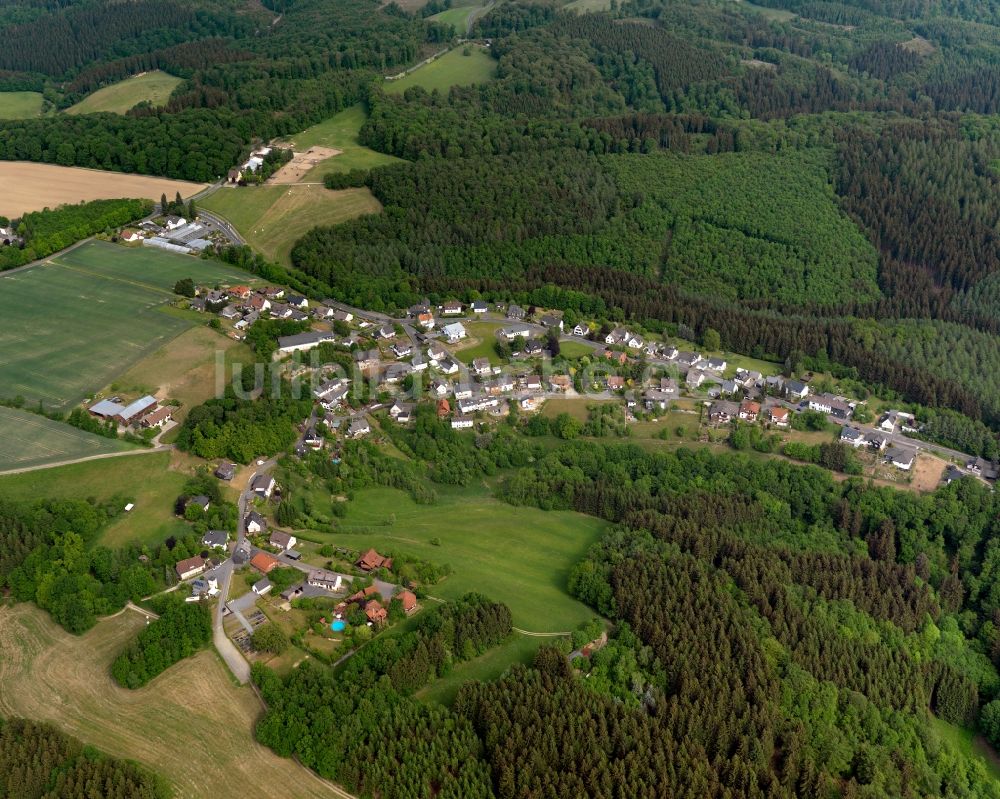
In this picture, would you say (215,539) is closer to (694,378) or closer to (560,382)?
(560,382)

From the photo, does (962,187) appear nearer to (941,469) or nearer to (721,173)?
(721,173)

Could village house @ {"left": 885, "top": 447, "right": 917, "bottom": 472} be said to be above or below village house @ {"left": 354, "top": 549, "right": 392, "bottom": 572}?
above

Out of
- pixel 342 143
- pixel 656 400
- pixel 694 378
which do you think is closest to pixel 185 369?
pixel 656 400

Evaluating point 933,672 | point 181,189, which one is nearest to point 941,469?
point 933,672

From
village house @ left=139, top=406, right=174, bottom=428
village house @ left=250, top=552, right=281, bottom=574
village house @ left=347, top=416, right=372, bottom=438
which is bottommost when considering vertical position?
village house @ left=347, top=416, right=372, bottom=438

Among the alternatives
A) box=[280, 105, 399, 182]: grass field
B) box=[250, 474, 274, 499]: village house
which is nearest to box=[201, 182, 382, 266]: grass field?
box=[280, 105, 399, 182]: grass field

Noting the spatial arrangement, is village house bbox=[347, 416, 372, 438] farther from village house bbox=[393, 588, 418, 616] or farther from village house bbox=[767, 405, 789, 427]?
village house bbox=[767, 405, 789, 427]
